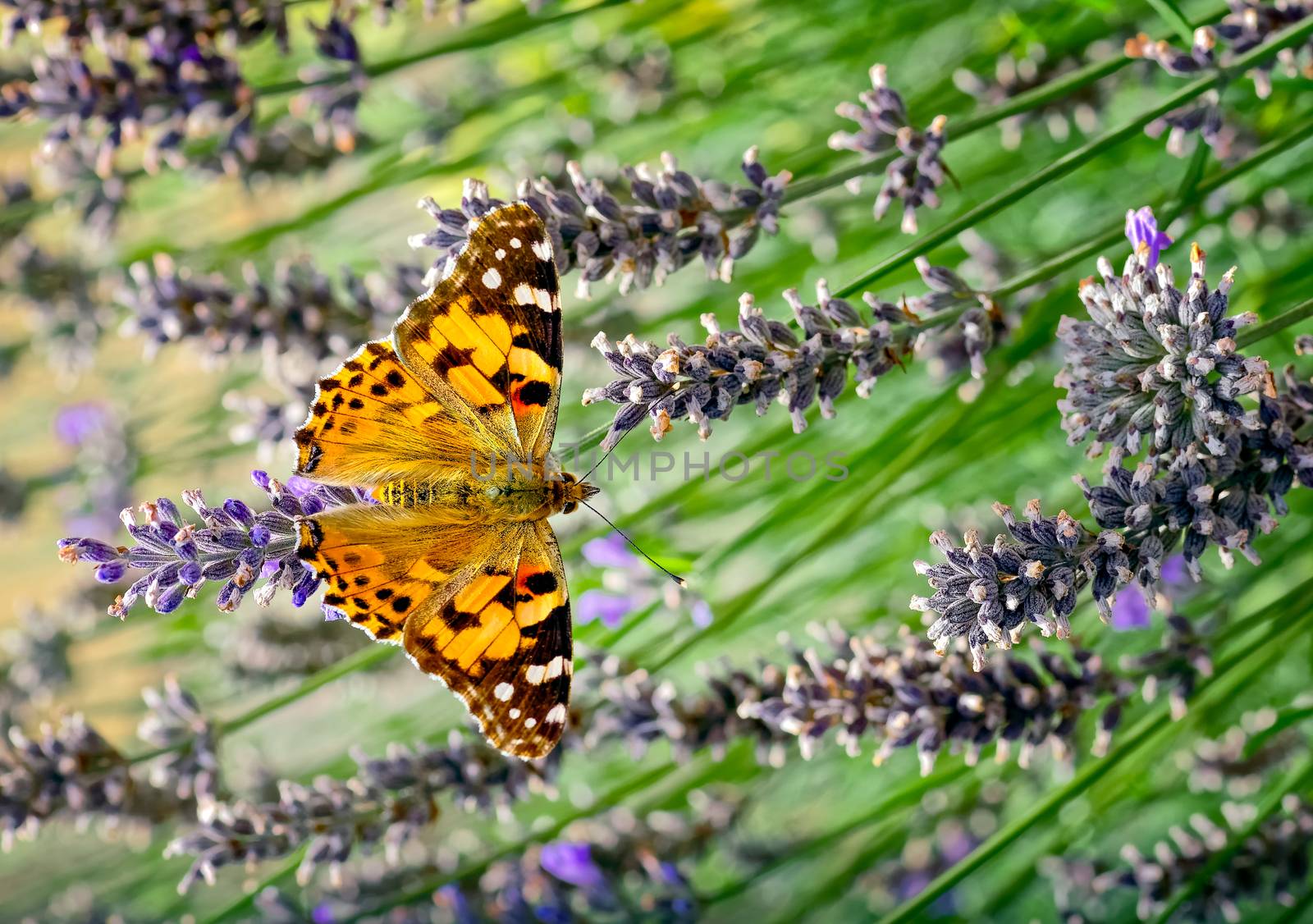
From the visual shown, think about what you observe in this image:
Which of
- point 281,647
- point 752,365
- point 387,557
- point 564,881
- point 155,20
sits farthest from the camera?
point 281,647

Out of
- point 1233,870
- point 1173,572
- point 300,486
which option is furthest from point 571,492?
point 1173,572

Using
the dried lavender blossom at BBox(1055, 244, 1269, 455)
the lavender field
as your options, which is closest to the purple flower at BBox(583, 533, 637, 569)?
the lavender field

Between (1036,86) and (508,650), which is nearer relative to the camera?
(508,650)

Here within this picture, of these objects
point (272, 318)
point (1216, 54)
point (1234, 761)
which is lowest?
point (1234, 761)

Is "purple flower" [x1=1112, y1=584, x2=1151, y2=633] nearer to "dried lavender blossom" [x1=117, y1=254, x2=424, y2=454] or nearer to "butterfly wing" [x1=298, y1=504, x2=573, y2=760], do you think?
"butterfly wing" [x1=298, y1=504, x2=573, y2=760]

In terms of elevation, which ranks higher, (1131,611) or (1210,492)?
(1210,492)

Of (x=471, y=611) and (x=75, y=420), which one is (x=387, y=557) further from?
(x=75, y=420)

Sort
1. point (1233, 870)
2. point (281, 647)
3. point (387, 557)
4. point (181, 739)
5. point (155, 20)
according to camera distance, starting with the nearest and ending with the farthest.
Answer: point (387, 557) < point (1233, 870) < point (155, 20) < point (181, 739) < point (281, 647)

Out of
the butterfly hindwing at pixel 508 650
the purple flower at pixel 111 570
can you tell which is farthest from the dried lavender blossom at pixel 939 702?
the purple flower at pixel 111 570

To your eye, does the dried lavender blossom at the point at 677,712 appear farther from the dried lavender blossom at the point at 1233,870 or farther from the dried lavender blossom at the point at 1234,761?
the dried lavender blossom at the point at 1234,761
